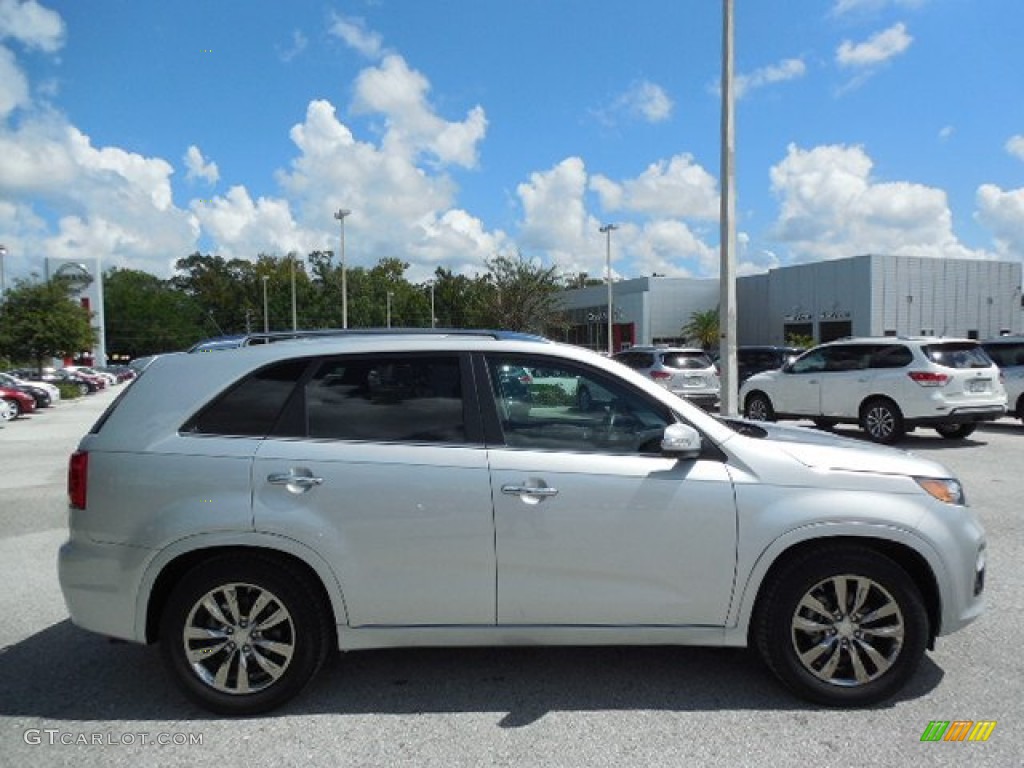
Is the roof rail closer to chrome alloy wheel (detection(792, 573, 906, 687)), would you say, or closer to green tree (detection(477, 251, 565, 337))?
chrome alloy wheel (detection(792, 573, 906, 687))

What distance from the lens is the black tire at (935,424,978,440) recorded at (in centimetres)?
1290

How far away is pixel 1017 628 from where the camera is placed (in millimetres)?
4465

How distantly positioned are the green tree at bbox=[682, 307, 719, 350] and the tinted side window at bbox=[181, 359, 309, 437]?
194 ft

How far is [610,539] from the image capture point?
3459mm

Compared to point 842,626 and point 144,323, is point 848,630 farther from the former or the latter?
point 144,323

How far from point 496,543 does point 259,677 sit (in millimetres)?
1279

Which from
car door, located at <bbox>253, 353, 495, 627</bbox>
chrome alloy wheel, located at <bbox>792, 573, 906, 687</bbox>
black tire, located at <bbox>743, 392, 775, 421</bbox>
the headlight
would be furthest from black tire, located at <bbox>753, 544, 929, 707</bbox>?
black tire, located at <bbox>743, 392, 775, 421</bbox>

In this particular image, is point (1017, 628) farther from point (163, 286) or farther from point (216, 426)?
point (163, 286)

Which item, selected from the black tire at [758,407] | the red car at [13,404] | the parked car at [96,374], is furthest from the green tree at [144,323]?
the black tire at [758,407]

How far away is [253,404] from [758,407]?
12.8m

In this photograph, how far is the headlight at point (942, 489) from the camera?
361 centimetres

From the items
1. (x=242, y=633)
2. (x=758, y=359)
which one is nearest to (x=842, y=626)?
(x=242, y=633)

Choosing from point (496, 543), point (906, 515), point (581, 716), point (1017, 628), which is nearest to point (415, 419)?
point (496, 543)

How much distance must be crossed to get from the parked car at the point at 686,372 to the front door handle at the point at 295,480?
14.1m
